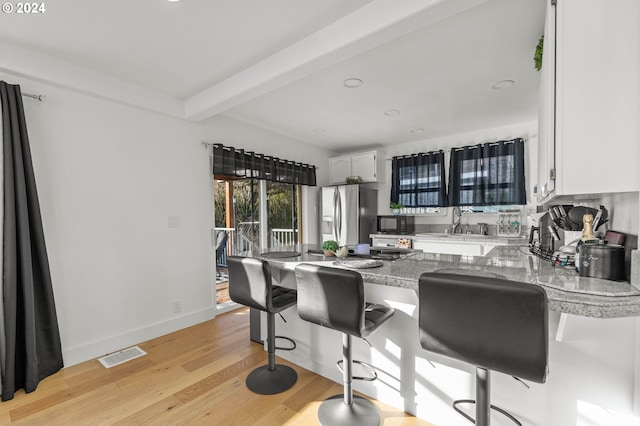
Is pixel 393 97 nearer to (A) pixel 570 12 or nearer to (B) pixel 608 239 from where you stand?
(A) pixel 570 12

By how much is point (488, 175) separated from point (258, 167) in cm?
317

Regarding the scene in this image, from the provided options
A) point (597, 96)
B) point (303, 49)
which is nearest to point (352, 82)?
point (303, 49)

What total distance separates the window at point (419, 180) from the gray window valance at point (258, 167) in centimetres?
140

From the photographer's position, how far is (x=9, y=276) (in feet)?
6.83

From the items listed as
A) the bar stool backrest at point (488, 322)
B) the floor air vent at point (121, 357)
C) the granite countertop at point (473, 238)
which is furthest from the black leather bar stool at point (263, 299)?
the granite countertop at point (473, 238)

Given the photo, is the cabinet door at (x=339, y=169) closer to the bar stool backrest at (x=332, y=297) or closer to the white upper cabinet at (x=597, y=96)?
the bar stool backrest at (x=332, y=297)

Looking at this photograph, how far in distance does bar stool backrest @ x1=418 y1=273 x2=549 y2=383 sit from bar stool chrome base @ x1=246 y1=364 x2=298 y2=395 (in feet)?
4.31

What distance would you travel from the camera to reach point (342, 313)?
1.53m

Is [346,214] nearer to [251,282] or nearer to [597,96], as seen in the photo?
[251,282]

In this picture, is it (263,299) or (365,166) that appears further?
(365,166)

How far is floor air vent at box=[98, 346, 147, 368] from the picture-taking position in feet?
8.34

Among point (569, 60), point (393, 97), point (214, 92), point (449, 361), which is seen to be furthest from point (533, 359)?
point (214, 92)

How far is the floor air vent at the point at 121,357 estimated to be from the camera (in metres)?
2.54

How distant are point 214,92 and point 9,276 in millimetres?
2109
